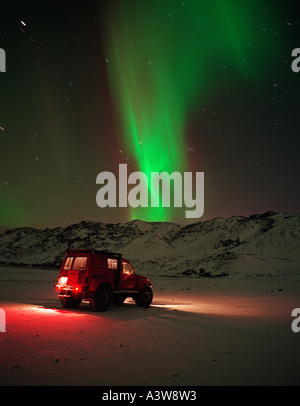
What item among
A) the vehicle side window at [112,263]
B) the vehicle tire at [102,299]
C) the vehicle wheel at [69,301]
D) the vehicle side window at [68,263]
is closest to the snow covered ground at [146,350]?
the vehicle tire at [102,299]

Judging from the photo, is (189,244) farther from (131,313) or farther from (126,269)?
(131,313)

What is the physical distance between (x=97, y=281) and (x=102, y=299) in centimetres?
95

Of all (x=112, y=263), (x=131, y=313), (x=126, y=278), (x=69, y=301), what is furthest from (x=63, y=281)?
(x=131, y=313)

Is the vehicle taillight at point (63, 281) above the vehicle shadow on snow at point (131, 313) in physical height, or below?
above

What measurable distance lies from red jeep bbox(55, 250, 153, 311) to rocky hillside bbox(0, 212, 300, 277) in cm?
4817

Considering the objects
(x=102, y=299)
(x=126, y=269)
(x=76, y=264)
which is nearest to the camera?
(x=102, y=299)

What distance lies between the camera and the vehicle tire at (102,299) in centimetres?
1579

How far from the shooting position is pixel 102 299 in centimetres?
1612

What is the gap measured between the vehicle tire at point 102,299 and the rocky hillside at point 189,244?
49966 mm

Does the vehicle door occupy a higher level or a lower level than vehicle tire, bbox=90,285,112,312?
higher

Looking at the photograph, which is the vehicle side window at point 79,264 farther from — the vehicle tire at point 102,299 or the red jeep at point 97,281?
the vehicle tire at point 102,299

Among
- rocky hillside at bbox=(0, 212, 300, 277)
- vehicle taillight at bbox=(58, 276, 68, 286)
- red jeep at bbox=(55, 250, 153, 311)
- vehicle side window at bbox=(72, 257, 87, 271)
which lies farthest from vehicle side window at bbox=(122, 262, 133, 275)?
rocky hillside at bbox=(0, 212, 300, 277)

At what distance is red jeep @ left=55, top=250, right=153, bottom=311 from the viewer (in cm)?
1571

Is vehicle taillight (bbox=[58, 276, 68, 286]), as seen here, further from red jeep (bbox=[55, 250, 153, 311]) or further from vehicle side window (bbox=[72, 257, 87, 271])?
vehicle side window (bbox=[72, 257, 87, 271])
